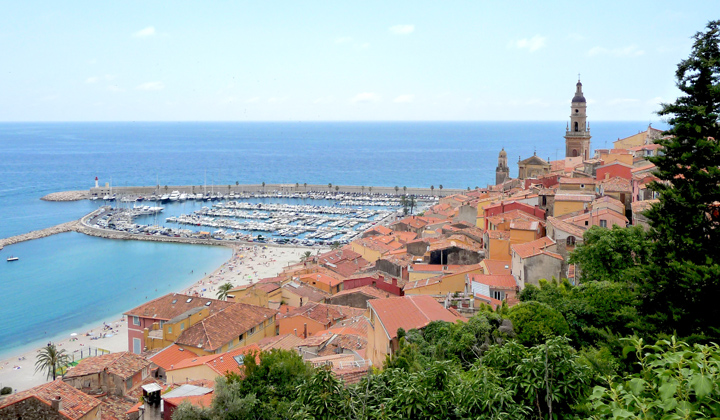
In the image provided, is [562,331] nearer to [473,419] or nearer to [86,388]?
[473,419]

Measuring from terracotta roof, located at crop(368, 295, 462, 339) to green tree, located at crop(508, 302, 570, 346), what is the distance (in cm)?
236

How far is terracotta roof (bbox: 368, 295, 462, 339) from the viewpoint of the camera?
14.0 metres

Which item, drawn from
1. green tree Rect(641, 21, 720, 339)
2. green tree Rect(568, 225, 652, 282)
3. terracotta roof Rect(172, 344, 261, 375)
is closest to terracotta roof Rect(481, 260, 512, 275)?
green tree Rect(568, 225, 652, 282)

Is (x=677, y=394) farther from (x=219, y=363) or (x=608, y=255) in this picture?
(x=219, y=363)

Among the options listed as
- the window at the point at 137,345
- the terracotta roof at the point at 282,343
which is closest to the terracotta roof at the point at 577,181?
the terracotta roof at the point at 282,343

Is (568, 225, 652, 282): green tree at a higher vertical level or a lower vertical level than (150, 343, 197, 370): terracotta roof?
higher

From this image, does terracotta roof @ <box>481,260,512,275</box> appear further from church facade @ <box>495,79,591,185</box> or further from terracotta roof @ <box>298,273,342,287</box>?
church facade @ <box>495,79,591,185</box>

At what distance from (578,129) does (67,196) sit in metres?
78.1

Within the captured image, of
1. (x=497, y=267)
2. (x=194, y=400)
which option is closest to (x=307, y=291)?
(x=497, y=267)

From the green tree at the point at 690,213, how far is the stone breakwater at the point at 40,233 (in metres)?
62.5

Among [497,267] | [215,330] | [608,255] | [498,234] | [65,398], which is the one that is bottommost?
[215,330]

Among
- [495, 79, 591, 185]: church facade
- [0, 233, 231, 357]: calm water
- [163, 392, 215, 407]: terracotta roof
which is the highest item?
[495, 79, 591, 185]: church facade

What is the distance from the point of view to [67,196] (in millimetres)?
88125

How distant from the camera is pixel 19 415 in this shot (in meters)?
11.5
